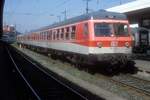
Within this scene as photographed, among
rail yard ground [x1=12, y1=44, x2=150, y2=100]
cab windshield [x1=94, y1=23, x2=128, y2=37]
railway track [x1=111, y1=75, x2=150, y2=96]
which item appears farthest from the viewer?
cab windshield [x1=94, y1=23, x2=128, y2=37]

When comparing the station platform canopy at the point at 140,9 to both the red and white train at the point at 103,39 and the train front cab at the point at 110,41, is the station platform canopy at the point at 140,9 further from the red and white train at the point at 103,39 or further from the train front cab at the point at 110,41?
the train front cab at the point at 110,41

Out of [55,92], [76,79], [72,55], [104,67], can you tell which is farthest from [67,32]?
[55,92]

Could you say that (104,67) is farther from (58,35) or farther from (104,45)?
(58,35)

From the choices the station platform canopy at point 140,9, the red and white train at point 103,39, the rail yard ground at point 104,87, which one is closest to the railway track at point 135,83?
the rail yard ground at point 104,87

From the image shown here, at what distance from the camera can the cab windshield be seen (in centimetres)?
1964

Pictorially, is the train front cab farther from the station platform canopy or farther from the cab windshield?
the station platform canopy

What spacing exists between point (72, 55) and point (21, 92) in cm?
907

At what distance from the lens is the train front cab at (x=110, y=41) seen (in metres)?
19.1

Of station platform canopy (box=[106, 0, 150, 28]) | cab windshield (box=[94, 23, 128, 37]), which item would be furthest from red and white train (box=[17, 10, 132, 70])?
station platform canopy (box=[106, 0, 150, 28])

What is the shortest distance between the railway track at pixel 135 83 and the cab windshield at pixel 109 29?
221 centimetres

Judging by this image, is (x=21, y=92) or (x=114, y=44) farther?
(x=114, y=44)

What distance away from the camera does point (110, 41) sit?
769 inches

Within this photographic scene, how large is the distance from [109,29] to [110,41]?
2.29 feet

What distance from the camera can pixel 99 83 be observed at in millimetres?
17094
